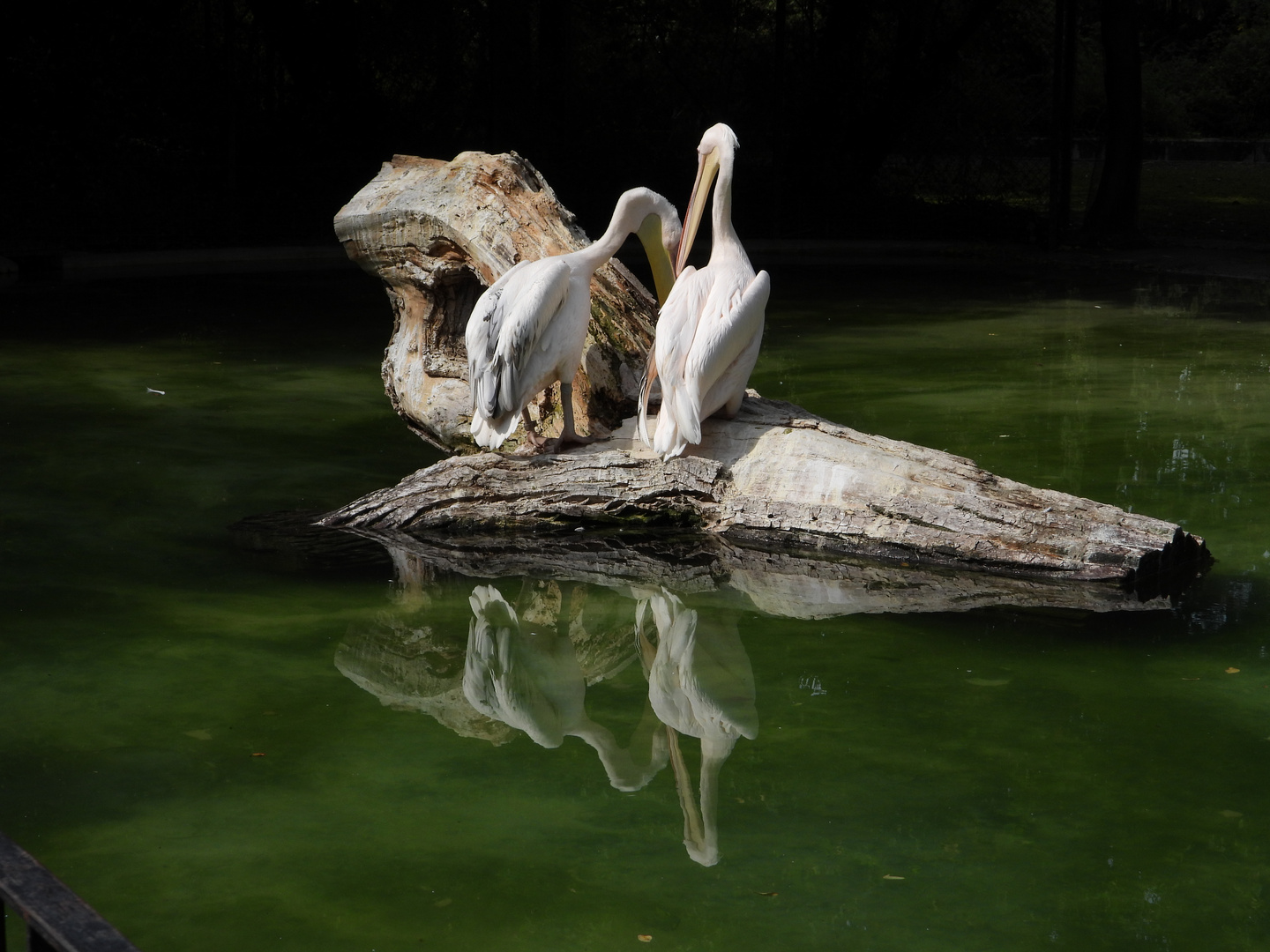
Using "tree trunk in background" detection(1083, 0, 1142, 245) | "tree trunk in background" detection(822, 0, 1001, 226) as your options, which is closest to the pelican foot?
"tree trunk in background" detection(1083, 0, 1142, 245)

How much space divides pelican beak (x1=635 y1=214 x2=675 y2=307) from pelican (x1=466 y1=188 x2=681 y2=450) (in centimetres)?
25

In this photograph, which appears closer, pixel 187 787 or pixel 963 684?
pixel 187 787

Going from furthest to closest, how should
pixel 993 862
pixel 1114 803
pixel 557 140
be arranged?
pixel 557 140
pixel 1114 803
pixel 993 862

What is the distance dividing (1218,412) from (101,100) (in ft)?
35.9

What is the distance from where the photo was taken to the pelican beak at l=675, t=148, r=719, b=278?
17.8 ft

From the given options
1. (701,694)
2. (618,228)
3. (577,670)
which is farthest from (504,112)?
(701,694)

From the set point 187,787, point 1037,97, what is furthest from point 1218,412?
point 1037,97

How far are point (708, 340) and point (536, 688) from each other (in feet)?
5.10

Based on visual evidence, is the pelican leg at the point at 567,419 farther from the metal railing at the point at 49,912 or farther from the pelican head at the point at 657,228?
the metal railing at the point at 49,912

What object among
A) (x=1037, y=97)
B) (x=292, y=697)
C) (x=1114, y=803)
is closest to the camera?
(x=1114, y=803)

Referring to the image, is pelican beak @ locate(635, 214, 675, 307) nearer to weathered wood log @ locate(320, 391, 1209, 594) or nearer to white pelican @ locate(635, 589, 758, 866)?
weathered wood log @ locate(320, 391, 1209, 594)

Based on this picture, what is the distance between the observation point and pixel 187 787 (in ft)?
10.3

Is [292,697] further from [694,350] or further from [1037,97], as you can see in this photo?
[1037,97]

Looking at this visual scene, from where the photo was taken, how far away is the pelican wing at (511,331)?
503 cm
